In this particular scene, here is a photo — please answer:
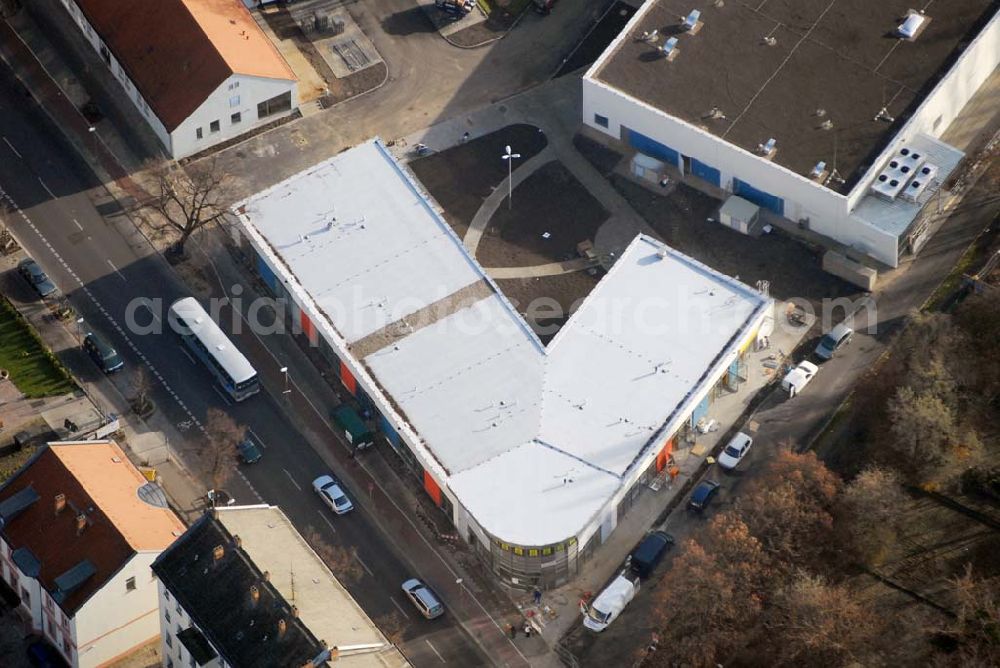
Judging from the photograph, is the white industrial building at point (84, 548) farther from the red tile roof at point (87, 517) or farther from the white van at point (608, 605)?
the white van at point (608, 605)

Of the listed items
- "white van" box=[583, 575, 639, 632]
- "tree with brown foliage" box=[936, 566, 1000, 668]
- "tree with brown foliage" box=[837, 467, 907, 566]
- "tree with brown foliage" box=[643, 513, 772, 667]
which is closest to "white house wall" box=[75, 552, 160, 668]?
"white van" box=[583, 575, 639, 632]

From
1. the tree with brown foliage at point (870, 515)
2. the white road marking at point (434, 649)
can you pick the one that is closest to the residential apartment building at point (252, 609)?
the white road marking at point (434, 649)

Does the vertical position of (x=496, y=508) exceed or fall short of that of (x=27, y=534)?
it falls short

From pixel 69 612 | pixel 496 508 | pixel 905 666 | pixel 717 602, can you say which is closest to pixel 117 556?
pixel 69 612

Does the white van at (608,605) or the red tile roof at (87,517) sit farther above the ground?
the red tile roof at (87,517)

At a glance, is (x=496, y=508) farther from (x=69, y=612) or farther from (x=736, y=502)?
(x=69, y=612)

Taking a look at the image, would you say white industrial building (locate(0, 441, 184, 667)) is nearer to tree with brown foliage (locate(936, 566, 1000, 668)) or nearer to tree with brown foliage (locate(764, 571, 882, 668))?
tree with brown foliage (locate(764, 571, 882, 668))
